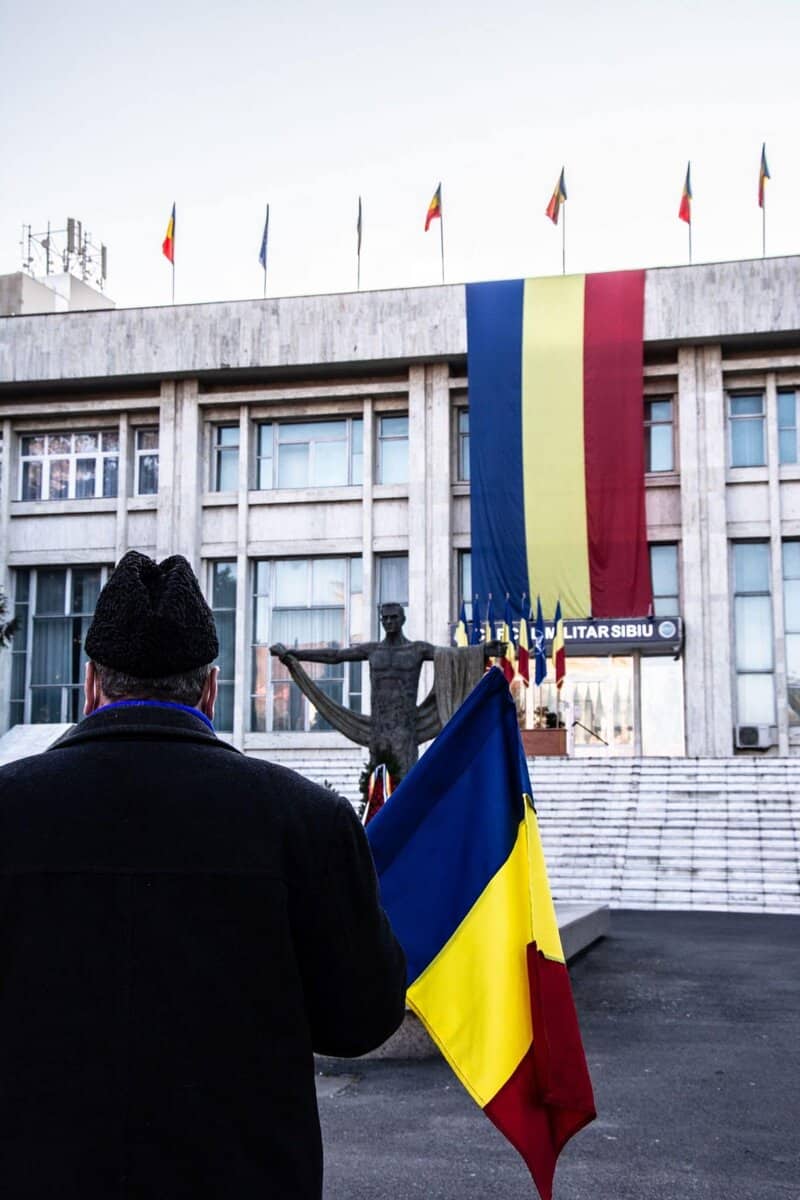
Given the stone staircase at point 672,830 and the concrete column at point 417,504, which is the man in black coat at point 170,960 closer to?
the stone staircase at point 672,830

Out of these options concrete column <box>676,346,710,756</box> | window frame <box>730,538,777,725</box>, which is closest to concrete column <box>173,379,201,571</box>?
concrete column <box>676,346,710,756</box>

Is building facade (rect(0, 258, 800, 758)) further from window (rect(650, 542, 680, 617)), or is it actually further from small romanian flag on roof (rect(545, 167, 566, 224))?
small romanian flag on roof (rect(545, 167, 566, 224))

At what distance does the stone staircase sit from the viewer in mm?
20547

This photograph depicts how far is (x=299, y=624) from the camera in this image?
3572cm

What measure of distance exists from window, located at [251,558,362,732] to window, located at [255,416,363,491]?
6.75ft

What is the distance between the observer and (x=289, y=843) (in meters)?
2.30

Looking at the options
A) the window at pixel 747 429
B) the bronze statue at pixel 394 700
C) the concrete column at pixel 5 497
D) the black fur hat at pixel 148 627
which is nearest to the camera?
A: the black fur hat at pixel 148 627

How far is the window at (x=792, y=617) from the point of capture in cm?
3253

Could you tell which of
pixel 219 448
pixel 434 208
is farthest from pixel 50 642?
pixel 434 208

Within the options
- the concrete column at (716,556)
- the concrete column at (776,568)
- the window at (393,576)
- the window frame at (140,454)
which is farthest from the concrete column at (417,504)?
the concrete column at (776,568)

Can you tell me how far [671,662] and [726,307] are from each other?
829 cm

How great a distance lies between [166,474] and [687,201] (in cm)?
1489

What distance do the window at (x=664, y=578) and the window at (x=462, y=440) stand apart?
16.7 ft

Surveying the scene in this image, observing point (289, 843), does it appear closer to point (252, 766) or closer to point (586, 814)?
point (252, 766)
